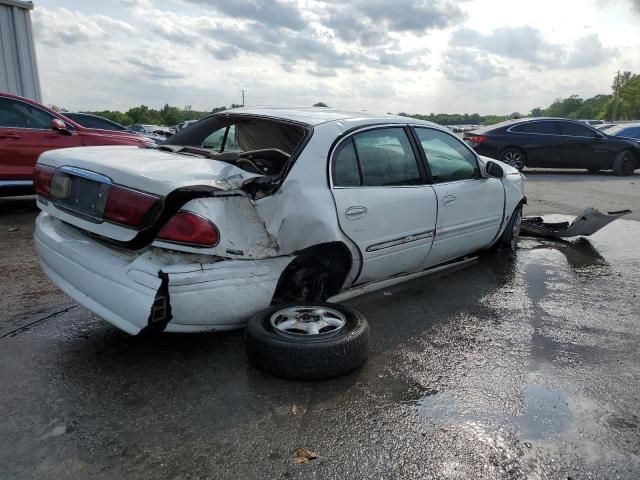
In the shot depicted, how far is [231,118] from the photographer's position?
427 cm

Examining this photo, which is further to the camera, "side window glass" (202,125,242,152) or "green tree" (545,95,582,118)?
"green tree" (545,95,582,118)

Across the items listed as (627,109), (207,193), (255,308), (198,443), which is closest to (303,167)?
(207,193)

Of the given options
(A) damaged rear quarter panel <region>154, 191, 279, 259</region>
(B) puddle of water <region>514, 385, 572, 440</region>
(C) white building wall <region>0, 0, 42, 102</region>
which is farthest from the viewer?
(C) white building wall <region>0, 0, 42, 102</region>

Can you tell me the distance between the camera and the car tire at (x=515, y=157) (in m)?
13.5

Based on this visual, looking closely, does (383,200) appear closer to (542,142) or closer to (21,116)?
(21,116)

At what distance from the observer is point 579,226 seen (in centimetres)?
626

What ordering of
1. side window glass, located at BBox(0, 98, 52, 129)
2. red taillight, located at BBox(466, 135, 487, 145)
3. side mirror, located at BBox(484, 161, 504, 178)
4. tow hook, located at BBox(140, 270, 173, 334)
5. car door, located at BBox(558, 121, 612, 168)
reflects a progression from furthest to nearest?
car door, located at BBox(558, 121, 612, 168), red taillight, located at BBox(466, 135, 487, 145), side window glass, located at BBox(0, 98, 52, 129), side mirror, located at BBox(484, 161, 504, 178), tow hook, located at BBox(140, 270, 173, 334)

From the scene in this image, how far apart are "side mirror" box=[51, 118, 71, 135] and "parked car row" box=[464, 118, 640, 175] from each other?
952 cm

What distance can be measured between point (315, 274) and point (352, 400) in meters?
0.96

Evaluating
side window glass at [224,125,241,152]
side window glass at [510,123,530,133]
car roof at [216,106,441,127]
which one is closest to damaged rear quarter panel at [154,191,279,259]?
car roof at [216,106,441,127]

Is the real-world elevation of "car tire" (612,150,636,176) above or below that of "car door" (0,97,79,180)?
below

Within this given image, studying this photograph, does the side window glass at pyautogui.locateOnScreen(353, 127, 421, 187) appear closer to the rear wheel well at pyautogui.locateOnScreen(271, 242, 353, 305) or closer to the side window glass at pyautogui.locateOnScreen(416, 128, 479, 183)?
the side window glass at pyautogui.locateOnScreen(416, 128, 479, 183)

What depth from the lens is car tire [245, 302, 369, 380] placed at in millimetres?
2777

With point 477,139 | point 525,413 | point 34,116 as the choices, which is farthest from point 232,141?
point 477,139
